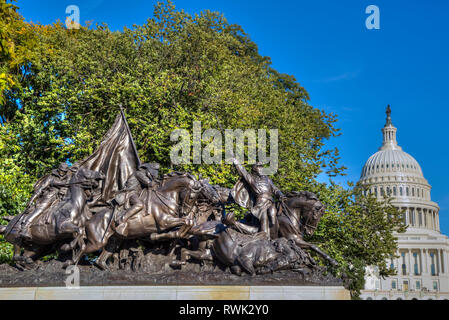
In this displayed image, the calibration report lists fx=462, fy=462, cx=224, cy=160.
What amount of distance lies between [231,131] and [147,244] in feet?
30.9

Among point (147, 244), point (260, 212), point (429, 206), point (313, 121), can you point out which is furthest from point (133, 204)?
point (429, 206)

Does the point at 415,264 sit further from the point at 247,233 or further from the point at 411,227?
the point at 247,233

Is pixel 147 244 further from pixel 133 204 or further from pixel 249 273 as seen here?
pixel 249 273

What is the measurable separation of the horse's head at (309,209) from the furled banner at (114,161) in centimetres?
512

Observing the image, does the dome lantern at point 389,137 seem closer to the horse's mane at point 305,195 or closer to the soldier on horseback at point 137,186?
the horse's mane at point 305,195

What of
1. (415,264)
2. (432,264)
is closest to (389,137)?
(415,264)

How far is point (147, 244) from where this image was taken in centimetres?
1319

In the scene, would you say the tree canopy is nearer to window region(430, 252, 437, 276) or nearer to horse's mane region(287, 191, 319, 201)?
horse's mane region(287, 191, 319, 201)

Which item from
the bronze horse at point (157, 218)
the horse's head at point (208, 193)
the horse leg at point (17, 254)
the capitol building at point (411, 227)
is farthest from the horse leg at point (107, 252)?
the capitol building at point (411, 227)

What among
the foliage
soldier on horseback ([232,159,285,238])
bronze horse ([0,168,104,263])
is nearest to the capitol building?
the foliage

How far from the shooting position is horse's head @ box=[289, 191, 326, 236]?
13.4 meters

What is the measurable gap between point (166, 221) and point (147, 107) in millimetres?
10463

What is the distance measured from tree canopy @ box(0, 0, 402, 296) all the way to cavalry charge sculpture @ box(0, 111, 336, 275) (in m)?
6.56

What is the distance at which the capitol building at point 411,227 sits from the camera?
102m
